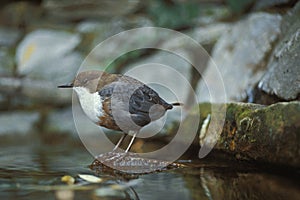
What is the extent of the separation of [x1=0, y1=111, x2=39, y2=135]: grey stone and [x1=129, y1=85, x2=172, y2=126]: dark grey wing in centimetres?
269

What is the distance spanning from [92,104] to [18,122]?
278 cm

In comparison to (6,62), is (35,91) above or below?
below

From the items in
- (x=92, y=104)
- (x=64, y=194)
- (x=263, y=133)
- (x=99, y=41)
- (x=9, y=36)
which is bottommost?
(x=64, y=194)

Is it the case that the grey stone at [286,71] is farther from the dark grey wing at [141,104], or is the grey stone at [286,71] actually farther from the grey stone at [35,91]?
the grey stone at [35,91]

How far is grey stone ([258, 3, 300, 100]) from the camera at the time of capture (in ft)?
10.7

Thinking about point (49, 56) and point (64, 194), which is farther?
point (49, 56)

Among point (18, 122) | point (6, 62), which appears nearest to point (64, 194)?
point (18, 122)

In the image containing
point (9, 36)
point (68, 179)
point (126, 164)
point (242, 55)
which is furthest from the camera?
point (9, 36)

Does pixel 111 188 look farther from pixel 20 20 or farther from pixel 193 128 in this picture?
pixel 20 20

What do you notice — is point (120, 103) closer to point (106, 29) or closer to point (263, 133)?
point (263, 133)

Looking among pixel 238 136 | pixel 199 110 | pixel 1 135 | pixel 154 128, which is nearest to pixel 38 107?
pixel 1 135

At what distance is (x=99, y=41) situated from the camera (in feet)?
19.8

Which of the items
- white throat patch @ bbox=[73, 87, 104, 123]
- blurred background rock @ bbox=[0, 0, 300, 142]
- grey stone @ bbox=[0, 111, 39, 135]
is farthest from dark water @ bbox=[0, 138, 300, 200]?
grey stone @ bbox=[0, 111, 39, 135]

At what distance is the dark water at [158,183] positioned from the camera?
2285 millimetres
